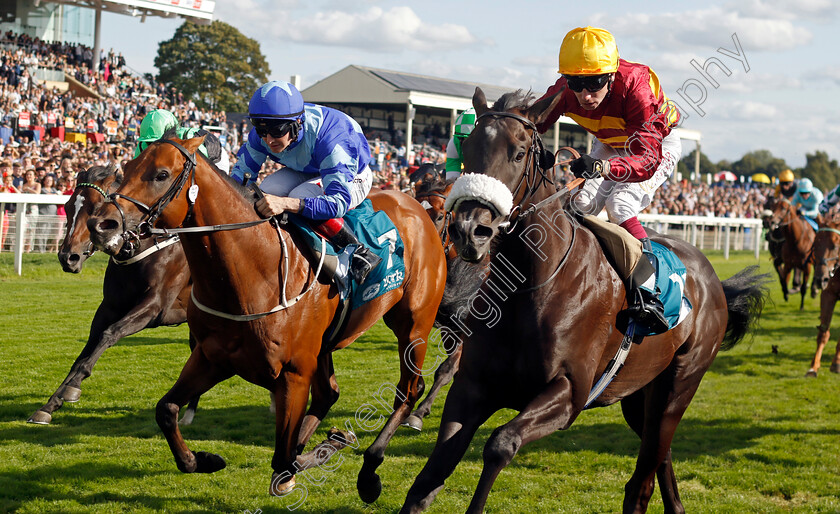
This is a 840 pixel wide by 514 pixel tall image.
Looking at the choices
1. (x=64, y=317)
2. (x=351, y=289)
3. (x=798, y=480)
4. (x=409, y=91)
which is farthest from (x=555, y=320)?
(x=409, y=91)

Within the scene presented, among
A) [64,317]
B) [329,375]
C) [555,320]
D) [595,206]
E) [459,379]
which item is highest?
[595,206]

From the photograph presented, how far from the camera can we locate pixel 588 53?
3.22 m

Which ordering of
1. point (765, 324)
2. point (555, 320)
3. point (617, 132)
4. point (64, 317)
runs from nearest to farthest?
point (555, 320) → point (617, 132) → point (64, 317) → point (765, 324)

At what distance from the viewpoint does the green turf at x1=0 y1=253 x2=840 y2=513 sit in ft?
13.8

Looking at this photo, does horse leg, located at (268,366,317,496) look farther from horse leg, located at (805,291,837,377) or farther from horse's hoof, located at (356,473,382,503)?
horse leg, located at (805,291,837,377)

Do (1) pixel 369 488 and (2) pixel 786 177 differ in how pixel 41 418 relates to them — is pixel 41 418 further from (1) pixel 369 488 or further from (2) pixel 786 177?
(2) pixel 786 177

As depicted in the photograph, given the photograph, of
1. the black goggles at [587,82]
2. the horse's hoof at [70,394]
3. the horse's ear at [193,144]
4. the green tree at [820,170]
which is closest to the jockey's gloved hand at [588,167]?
the black goggles at [587,82]

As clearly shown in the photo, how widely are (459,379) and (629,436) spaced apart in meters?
3.03

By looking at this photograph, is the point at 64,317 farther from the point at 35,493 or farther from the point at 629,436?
the point at 629,436

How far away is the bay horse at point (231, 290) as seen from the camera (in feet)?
10.9

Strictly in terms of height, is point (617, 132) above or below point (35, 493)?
above

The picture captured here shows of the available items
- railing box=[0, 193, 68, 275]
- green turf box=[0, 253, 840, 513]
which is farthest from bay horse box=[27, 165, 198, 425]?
railing box=[0, 193, 68, 275]

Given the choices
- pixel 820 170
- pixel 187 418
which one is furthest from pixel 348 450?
pixel 820 170

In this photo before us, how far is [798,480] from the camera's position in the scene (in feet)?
16.0
